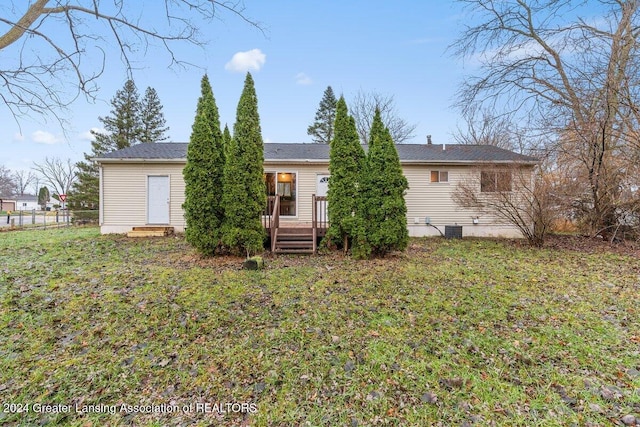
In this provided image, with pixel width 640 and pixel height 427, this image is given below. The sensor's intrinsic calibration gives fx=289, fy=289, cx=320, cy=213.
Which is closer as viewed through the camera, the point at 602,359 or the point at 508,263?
the point at 602,359

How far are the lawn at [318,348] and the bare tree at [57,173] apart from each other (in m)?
39.0

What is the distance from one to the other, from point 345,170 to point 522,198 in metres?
5.46

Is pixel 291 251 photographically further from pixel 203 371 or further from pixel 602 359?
pixel 602 359

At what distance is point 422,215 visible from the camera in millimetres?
10930

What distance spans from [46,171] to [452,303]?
46718 mm

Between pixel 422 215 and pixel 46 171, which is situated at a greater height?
pixel 46 171

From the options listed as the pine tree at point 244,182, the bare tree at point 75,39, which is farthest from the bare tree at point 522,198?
the bare tree at point 75,39

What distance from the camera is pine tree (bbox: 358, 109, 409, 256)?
6770 millimetres

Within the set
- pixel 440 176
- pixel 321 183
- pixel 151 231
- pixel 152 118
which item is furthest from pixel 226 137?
pixel 152 118

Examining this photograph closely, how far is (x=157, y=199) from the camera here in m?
10.7

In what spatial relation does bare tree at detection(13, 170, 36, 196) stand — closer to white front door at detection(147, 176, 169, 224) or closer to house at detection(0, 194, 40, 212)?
house at detection(0, 194, 40, 212)

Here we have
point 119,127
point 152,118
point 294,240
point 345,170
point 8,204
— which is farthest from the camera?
point 8,204

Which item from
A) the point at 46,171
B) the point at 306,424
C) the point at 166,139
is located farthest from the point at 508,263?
the point at 46,171

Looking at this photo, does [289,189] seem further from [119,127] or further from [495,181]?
[119,127]
